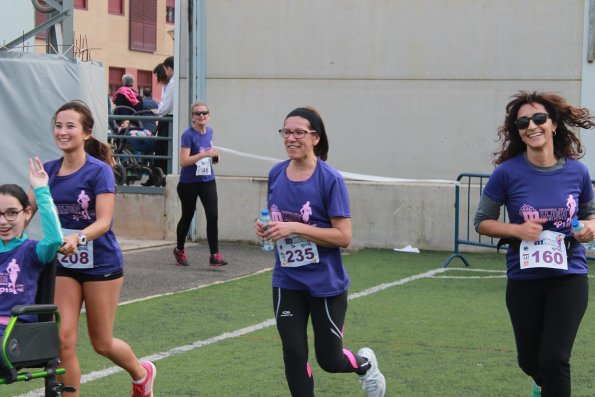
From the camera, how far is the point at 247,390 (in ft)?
24.5

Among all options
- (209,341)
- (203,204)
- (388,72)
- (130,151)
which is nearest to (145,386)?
(209,341)

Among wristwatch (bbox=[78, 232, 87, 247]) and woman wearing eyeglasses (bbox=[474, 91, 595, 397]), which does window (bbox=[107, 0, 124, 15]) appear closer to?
wristwatch (bbox=[78, 232, 87, 247])

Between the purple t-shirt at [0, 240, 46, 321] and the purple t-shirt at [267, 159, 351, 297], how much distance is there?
1.33 meters

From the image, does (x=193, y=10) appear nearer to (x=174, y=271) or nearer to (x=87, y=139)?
(x=174, y=271)

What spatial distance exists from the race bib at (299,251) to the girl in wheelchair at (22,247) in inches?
48.4

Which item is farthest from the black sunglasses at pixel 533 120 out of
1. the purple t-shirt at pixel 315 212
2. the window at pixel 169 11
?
the window at pixel 169 11

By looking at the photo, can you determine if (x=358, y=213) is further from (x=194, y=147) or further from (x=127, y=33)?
(x=127, y=33)

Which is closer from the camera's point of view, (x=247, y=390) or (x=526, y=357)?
(x=526, y=357)

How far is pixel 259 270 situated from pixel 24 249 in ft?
26.5

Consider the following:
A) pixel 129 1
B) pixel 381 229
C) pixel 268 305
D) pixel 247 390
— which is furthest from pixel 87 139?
pixel 129 1

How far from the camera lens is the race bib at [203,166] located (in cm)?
1351

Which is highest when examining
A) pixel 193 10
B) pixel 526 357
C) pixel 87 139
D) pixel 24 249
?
pixel 193 10

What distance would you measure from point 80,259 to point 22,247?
0.59 m

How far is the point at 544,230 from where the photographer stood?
5.98m
